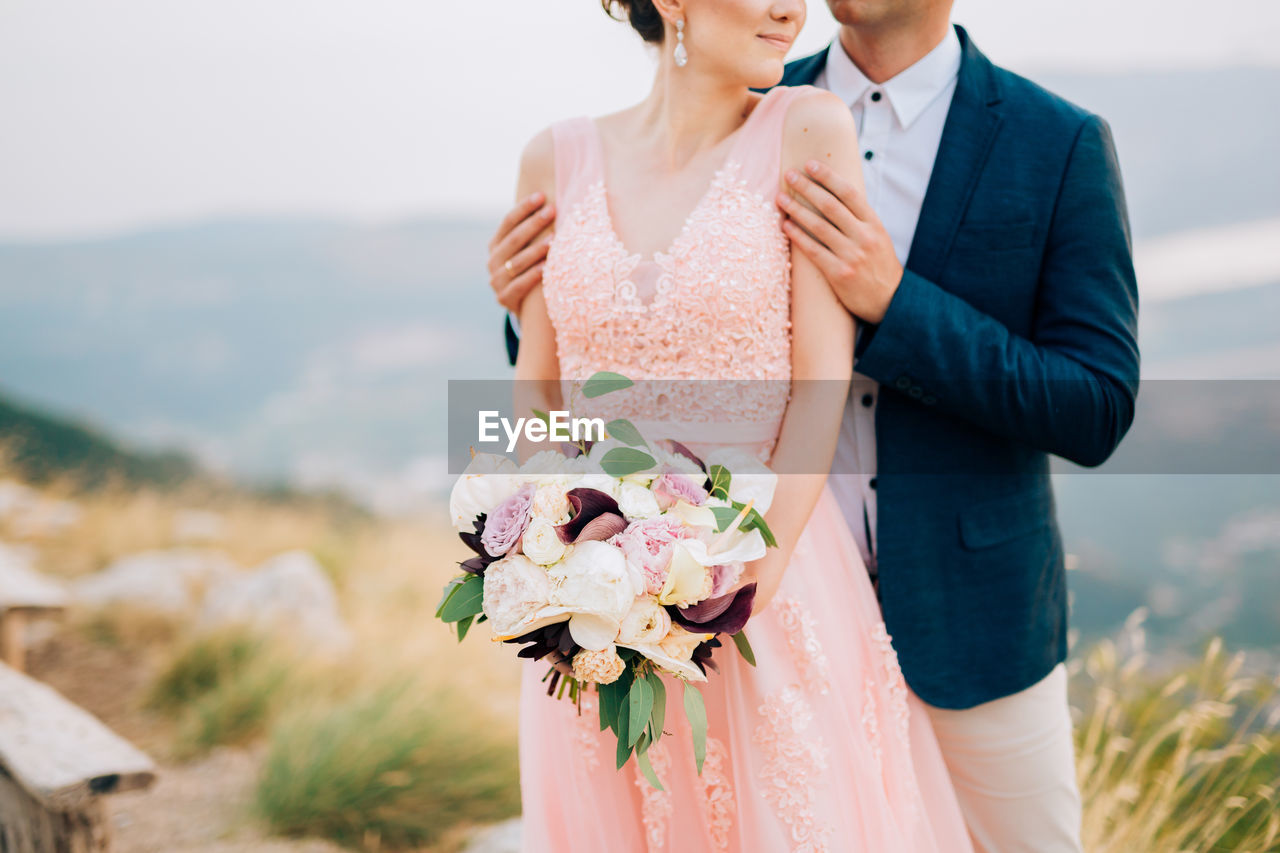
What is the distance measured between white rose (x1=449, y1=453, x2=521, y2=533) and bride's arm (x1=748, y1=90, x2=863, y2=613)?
19.7 inches

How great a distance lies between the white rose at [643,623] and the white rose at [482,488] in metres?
0.26

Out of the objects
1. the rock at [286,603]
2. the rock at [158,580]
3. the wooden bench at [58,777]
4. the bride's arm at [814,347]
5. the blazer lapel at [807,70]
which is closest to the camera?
the bride's arm at [814,347]

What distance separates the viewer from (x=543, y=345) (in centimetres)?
203

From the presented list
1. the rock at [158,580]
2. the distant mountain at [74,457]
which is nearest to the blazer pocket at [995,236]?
the rock at [158,580]

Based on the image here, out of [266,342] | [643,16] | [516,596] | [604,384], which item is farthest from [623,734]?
[266,342]

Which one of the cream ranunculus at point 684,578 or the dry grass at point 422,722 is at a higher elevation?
the cream ranunculus at point 684,578

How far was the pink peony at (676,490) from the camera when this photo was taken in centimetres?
127

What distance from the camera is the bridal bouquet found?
119 cm

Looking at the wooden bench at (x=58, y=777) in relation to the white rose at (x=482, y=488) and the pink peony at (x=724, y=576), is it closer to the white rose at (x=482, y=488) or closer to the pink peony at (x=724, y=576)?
the white rose at (x=482, y=488)

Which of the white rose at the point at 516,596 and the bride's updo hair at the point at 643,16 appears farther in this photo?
the bride's updo hair at the point at 643,16

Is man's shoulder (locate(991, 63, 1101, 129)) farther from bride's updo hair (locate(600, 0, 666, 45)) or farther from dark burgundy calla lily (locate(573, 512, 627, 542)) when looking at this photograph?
dark burgundy calla lily (locate(573, 512, 627, 542))

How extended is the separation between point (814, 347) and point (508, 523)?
713mm

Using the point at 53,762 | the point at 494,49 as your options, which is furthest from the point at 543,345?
the point at 494,49

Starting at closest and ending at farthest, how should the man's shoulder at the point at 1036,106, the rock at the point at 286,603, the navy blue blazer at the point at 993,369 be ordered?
the navy blue blazer at the point at 993,369 → the man's shoulder at the point at 1036,106 → the rock at the point at 286,603
